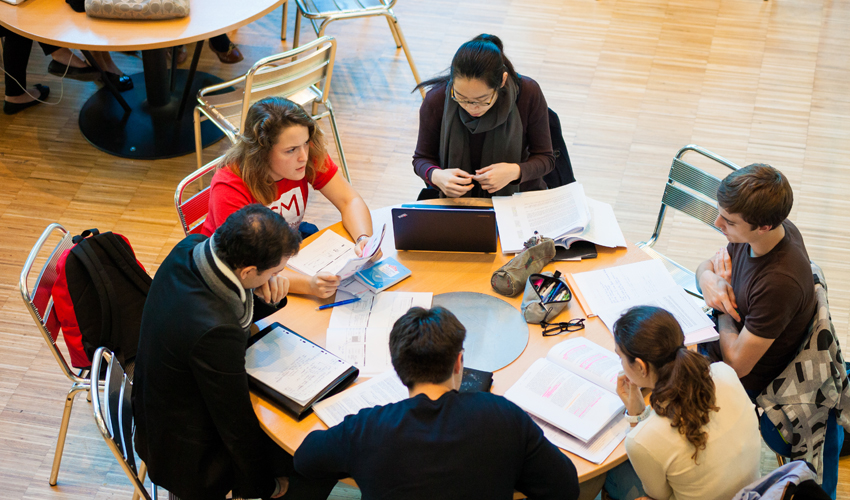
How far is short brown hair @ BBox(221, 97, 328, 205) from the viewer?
250cm

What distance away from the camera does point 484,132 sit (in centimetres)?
287

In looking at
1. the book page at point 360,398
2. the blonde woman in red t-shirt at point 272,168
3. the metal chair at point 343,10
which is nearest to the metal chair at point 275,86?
the metal chair at point 343,10

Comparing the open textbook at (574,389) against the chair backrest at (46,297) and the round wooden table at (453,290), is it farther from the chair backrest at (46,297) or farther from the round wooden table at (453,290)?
the chair backrest at (46,297)

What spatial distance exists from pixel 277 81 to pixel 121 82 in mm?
1860

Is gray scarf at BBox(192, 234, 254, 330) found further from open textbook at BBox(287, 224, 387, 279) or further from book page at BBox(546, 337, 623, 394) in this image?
book page at BBox(546, 337, 623, 394)

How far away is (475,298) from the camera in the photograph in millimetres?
2400

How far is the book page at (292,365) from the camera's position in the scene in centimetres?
205

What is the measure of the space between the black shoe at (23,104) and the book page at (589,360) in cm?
400

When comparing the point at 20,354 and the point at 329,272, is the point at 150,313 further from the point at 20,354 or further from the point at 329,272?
the point at 20,354

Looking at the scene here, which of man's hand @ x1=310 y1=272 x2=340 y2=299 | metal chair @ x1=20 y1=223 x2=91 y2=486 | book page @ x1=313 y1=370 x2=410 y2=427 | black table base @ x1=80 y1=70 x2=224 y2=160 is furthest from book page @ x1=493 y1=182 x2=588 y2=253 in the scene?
black table base @ x1=80 y1=70 x2=224 y2=160

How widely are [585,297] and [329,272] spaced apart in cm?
87

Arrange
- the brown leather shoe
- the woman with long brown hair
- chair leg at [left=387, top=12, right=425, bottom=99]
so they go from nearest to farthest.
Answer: the woman with long brown hair
chair leg at [left=387, top=12, right=425, bottom=99]
the brown leather shoe

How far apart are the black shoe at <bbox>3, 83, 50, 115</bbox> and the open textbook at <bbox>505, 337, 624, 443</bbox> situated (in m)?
3.99

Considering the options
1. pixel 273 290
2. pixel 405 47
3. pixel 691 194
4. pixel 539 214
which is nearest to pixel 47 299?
pixel 273 290
